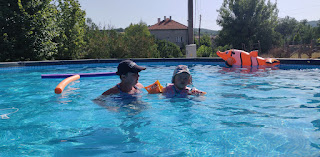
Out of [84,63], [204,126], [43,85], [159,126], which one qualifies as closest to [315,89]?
[204,126]

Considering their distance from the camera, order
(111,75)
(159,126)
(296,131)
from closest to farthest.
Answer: (296,131) < (159,126) < (111,75)

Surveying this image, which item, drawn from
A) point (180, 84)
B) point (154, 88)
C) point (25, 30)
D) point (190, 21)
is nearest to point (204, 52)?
point (190, 21)

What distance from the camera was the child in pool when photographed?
4965mm

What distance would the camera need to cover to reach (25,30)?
14930 millimetres

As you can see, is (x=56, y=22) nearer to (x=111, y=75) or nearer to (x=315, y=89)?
(x=111, y=75)

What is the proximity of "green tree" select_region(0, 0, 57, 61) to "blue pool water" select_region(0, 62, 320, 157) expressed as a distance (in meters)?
9.27

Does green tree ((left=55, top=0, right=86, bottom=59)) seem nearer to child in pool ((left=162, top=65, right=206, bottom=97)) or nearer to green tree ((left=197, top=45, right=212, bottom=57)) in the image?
green tree ((left=197, top=45, right=212, bottom=57))

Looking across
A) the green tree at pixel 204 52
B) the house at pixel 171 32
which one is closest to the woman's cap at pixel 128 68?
the green tree at pixel 204 52

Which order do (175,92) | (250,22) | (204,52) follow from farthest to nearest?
1. (250,22)
2. (204,52)
3. (175,92)

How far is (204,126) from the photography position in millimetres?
4070

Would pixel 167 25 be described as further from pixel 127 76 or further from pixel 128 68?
pixel 128 68

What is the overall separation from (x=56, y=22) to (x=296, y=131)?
51.5 feet

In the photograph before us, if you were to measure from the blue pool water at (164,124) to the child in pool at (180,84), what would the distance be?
172 millimetres

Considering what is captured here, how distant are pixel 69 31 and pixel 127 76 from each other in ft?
43.7
